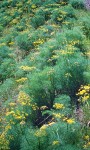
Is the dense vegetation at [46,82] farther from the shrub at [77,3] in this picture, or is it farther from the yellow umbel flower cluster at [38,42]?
the shrub at [77,3]

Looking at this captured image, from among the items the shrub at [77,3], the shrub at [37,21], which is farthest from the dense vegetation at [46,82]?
the shrub at [77,3]

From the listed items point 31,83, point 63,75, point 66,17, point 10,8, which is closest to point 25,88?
point 31,83

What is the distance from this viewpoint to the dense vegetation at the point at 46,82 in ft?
19.1

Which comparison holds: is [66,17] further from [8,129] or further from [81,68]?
[8,129]

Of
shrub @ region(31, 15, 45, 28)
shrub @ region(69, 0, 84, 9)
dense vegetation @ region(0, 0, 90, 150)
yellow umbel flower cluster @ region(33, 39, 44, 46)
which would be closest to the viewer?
dense vegetation @ region(0, 0, 90, 150)

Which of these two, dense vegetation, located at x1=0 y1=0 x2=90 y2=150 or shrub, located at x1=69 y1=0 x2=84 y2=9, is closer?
dense vegetation, located at x1=0 y1=0 x2=90 y2=150

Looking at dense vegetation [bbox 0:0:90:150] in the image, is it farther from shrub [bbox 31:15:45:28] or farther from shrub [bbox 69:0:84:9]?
shrub [bbox 69:0:84:9]

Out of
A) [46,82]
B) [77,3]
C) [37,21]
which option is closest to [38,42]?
[37,21]

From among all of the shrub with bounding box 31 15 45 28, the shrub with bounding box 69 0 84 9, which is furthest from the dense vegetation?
the shrub with bounding box 69 0 84 9

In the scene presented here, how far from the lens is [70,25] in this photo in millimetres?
10852

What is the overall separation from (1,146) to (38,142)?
0.72 metres

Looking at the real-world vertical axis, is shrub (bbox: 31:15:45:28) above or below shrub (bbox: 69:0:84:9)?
below

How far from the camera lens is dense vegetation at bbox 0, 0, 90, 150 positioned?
582cm

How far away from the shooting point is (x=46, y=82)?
7.20 m
